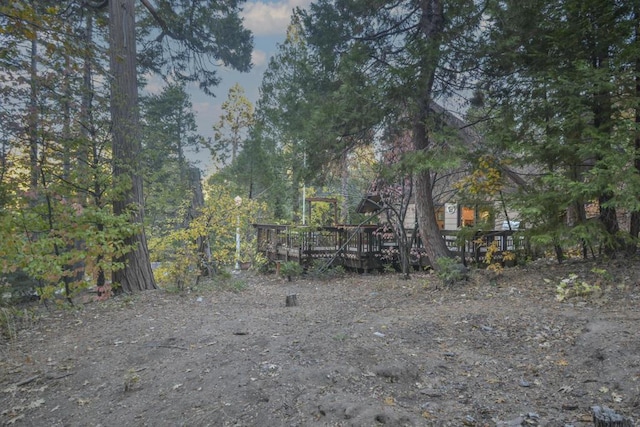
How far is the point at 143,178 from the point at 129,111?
4.33ft

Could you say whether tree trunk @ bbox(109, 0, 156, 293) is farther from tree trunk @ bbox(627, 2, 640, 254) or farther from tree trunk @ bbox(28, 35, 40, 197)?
tree trunk @ bbox(627, 2, 640, 254)

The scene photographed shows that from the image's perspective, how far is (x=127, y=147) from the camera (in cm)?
722

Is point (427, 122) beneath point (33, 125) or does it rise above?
above

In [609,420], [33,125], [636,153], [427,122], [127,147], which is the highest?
[427,122]

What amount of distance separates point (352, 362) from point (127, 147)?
611cm

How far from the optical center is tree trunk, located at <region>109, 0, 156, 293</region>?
698 cm

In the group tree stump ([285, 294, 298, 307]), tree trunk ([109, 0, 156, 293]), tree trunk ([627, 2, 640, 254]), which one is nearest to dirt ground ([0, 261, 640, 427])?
tree stump ([285, 294, 298, 307])

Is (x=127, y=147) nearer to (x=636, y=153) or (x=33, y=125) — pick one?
(x=33, y=125)

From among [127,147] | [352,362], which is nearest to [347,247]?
[127,147]

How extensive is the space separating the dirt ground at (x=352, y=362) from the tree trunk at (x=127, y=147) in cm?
172

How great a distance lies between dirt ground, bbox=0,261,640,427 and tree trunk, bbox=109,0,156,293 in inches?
67.9

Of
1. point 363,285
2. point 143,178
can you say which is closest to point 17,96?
point 143,178

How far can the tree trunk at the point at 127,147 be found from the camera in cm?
698

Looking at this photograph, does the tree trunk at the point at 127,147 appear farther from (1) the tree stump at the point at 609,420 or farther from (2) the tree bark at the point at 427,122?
(1) the tree stump at the point at 609,420
